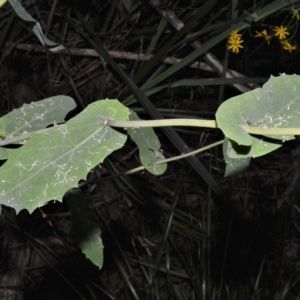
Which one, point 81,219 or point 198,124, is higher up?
point 198,124

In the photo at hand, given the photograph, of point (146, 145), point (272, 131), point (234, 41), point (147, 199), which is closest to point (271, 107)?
point (272, 131)

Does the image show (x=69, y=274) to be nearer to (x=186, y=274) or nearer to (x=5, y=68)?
(x=186, y=274)

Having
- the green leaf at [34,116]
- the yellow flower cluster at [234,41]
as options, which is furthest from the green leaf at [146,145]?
the yellow flower cluster at [234,41]

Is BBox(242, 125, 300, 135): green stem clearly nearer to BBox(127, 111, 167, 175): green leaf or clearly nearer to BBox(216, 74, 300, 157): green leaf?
BBox(216, 74, 300, 157): green leaf

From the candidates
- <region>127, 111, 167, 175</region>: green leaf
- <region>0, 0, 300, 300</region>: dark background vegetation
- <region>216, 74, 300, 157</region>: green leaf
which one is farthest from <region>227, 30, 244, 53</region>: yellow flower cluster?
<region>216, 74, 300, 157</region>: green leaf

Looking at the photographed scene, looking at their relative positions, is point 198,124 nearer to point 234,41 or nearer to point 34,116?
point 34,116

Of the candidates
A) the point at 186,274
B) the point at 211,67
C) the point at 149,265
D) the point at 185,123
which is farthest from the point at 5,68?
the point at 185,123

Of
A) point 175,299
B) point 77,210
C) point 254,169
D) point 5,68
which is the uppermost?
point 77,210
